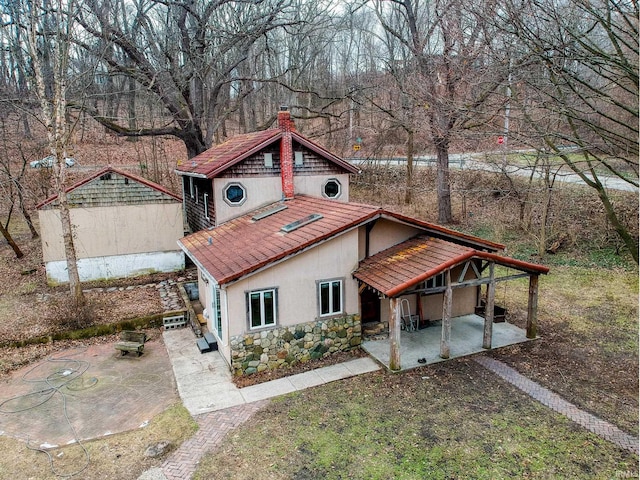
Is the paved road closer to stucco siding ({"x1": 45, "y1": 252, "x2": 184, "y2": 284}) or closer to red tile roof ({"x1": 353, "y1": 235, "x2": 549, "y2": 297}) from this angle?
red tile roof ({"x1": 353, "y1": 235, "x2": 549, "y2": 297})

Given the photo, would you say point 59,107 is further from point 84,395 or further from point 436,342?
point 436,342

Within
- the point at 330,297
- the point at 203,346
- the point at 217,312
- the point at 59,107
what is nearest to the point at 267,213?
the point at 217,312

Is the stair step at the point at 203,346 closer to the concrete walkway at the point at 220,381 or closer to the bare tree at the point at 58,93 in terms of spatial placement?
the concrete walkway at the point at 220,381

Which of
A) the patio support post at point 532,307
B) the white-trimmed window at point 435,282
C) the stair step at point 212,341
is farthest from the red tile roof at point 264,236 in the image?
the patio support post at point 532,307

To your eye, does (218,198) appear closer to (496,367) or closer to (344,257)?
(344,257)

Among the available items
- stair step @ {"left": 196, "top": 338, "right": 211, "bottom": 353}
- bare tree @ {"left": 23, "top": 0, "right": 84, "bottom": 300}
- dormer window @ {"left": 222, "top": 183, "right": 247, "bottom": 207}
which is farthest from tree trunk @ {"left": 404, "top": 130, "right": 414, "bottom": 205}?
bare tree @ {"left": 23, "top": 0, "right": 84, "bottom": 300}
